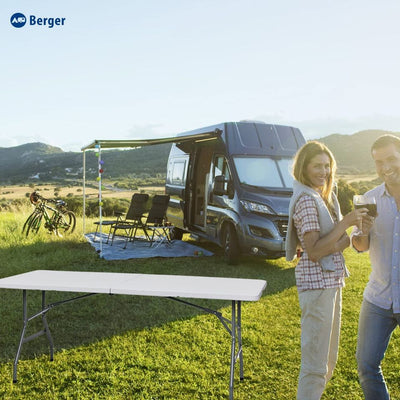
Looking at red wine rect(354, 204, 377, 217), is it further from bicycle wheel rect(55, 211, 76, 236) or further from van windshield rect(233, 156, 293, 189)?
bicycle wheel rect(55, 211, 76, 236)

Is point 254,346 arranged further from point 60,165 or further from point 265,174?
point 60,165

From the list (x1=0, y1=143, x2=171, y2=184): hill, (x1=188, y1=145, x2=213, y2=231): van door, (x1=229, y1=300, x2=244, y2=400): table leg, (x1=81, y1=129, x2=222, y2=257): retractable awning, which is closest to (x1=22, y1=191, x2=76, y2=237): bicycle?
(x1=81, y1=129, x2=222, y2=257): retractable awning

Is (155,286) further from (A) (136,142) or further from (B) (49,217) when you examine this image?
(B) (49,217)

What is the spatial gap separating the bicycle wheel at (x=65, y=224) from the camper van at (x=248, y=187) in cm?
402

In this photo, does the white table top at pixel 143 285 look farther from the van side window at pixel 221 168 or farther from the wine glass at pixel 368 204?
the van side window at pixel 221 168

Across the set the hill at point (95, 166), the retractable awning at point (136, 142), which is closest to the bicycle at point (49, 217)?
the retractable awning at point (136, 142)

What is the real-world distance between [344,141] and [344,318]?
53257mm

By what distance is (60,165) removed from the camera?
55.4 metres

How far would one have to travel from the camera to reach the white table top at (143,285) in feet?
11.2

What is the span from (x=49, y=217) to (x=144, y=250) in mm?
3383

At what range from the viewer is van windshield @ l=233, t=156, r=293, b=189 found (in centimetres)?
884

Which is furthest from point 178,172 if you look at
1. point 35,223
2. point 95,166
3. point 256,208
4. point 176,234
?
point 95,166

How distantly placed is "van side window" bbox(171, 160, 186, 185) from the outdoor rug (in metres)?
1.46

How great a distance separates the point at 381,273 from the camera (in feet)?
8.39
